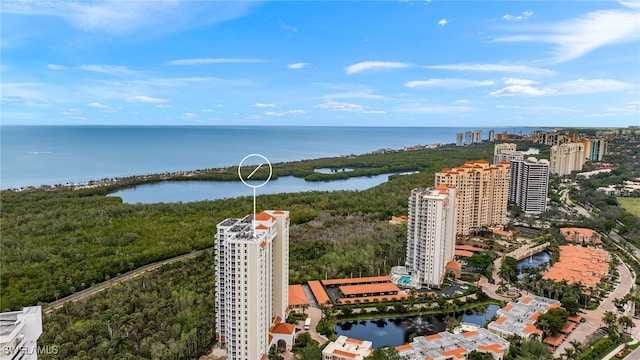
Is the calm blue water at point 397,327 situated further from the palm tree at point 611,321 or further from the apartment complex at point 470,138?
the apartment complex at point 470,138

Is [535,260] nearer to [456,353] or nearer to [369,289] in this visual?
[369,289]

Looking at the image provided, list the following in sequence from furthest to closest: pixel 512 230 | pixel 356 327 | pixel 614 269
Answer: pixel 512 230 → pixel 614 269 → pixel 356 327

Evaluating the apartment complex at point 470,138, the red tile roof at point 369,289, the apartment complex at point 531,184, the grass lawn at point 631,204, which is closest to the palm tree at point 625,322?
the red tile roof at point 369,289

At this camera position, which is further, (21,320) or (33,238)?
(33,238)

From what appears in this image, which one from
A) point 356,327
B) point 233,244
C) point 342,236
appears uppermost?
point 233,244

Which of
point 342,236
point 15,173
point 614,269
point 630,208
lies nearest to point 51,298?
point 342,236

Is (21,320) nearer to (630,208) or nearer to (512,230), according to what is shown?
(512,230)

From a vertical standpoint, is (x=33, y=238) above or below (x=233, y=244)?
below
